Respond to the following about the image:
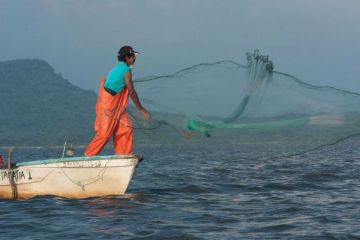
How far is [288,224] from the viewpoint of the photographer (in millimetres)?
12586

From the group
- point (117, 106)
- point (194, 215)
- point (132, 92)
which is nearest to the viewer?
point (194, 215)

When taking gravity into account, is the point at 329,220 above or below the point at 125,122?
below

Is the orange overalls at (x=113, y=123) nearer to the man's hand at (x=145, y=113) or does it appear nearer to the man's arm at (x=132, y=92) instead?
the man's arm at (x=132, y=92)

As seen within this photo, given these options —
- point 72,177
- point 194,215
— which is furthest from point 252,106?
point 72,177

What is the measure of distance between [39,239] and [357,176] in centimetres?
1555

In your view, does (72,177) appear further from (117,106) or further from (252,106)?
(252,106)

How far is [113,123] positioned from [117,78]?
3.36 ft

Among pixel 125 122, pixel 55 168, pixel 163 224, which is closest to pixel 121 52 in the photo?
pixel 125 122

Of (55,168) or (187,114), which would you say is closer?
(187,114)

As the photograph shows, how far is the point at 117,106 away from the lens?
1580 centimetres

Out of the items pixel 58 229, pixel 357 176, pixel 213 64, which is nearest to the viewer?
pixel 58 229

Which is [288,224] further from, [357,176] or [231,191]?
[357,176]

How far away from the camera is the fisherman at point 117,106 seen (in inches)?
613

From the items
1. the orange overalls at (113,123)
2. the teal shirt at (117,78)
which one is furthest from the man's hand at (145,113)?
the teal shirt at (117,78)
